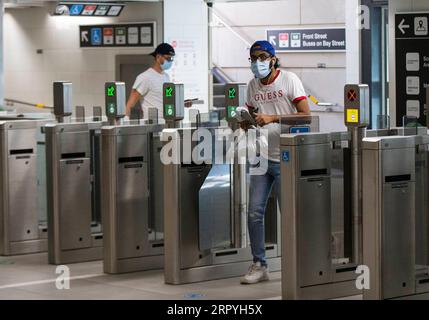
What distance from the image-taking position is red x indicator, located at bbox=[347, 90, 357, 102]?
6621 mm

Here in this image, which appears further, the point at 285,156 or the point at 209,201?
the point at 209,201

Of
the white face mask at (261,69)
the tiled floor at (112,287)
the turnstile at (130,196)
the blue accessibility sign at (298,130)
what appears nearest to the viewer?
the blue accessibility sign at (298,130)

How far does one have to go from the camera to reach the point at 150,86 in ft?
Result: 32.6

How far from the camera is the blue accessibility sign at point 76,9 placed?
1202cm

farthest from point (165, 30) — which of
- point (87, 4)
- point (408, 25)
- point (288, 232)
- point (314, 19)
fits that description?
point (288, 232)

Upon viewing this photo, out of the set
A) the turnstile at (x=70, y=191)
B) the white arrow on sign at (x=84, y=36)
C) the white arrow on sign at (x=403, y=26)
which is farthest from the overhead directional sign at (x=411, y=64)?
the white arrow on sign at (x=84, y=36)

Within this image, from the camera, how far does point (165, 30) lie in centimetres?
1197

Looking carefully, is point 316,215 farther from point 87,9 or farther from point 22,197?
point 87,9

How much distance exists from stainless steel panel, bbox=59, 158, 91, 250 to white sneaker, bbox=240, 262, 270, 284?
164 centimetres

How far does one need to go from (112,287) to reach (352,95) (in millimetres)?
2167

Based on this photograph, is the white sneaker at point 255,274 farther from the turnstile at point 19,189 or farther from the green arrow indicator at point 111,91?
the turnstile at point 19,189

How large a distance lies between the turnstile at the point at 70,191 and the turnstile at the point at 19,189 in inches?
22.5

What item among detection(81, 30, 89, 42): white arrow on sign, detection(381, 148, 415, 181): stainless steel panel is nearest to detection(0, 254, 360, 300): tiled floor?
detection(381, 148, 415, 181): stainless steel panel

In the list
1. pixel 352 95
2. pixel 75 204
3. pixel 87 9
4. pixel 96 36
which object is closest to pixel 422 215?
pixel 352 95
